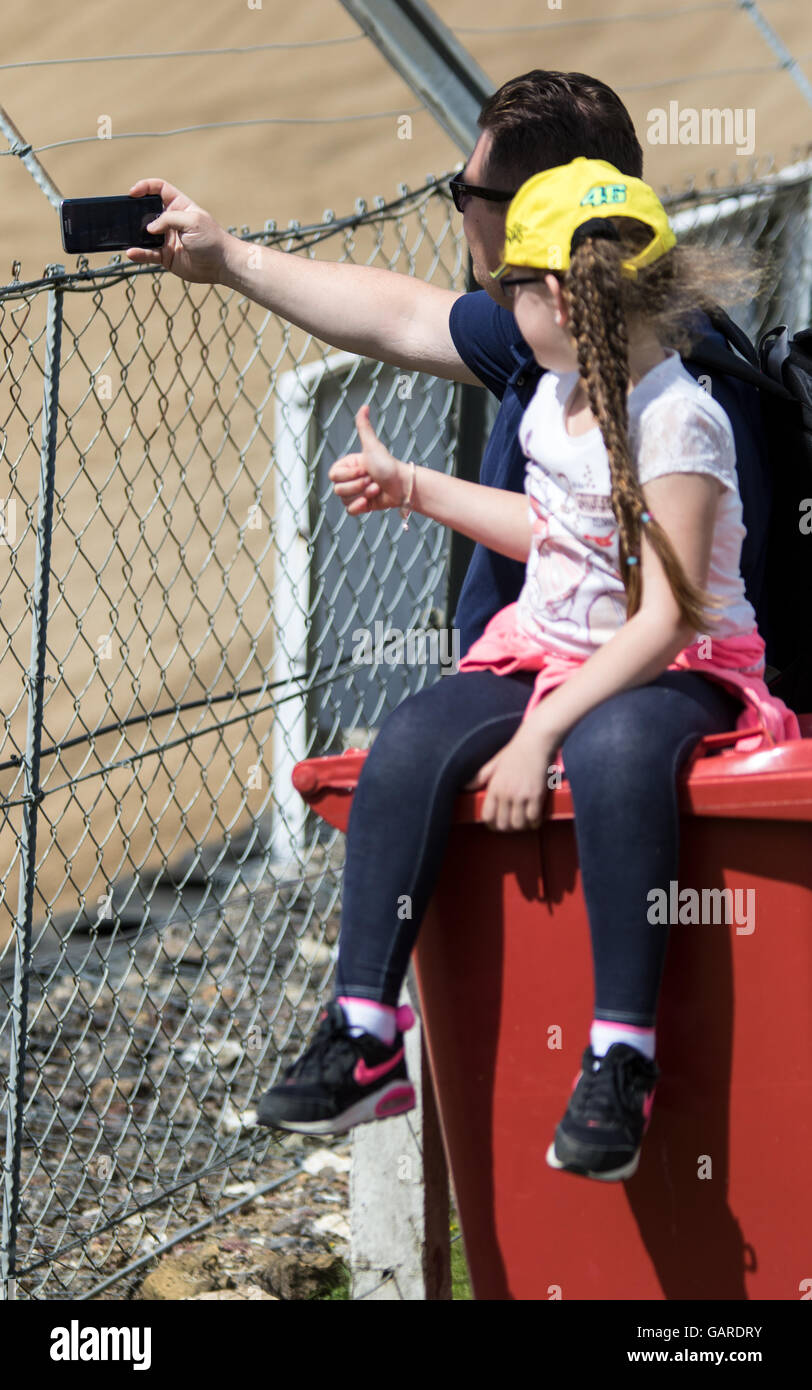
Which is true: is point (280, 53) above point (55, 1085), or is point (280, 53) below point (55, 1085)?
above

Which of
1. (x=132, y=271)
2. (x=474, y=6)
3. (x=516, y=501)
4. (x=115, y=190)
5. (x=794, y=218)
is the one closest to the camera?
(x=516, y=501)

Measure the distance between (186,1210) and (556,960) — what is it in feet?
Answer: 5.43

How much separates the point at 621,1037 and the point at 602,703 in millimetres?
368

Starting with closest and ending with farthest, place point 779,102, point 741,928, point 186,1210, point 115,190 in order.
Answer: point 741,928 → point 186,1210 → point 115,190 → point 779,102

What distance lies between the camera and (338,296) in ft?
7.96

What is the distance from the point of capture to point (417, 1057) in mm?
2271

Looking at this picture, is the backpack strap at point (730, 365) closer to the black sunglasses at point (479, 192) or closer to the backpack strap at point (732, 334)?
the backpack strap at point (732, 334)

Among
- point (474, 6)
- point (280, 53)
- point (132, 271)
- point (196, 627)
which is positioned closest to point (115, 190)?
point (280, 53)

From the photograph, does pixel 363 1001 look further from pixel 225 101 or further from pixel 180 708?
pixel 225 101

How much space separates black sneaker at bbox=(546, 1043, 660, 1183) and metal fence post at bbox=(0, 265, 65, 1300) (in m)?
1.19

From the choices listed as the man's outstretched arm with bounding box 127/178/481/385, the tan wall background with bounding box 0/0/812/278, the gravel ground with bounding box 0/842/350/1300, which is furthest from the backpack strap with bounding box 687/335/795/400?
the tan wall background with bounding box 0/0/812/278

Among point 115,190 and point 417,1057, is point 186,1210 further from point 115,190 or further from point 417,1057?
point 115,190

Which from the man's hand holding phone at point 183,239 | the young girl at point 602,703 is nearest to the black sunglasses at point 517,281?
the young girl at point 602,703

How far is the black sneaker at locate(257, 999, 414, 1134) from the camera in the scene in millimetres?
1661
